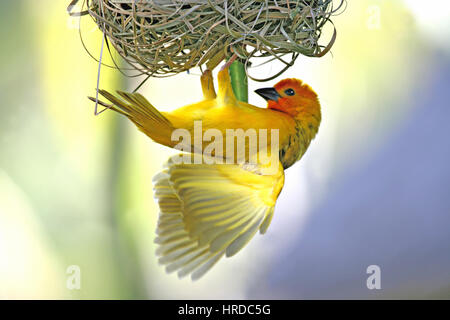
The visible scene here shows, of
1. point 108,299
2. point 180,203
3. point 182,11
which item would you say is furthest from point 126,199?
point 182,11

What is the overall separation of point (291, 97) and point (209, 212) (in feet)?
0.89

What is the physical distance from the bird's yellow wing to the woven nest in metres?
0.21

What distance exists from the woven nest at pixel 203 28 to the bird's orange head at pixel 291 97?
0.38 feet

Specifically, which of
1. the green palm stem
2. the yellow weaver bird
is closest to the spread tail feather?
the yellow weaver bird

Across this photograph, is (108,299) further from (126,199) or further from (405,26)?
(405,26)

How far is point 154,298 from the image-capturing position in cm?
159

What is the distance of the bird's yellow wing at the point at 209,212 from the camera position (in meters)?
0.98

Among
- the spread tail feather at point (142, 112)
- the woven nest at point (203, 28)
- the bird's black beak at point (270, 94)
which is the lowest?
the spread tail feather at point (142, 112)

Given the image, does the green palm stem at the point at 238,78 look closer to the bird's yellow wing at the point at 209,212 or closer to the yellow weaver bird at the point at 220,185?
the yellow weaver bird at the point at 220,185

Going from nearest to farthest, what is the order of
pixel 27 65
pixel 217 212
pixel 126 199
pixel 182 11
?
pixel 182 11 → pixel 217 212 → pixel 27 65 → pixel 126 199

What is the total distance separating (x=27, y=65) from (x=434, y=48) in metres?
1.14

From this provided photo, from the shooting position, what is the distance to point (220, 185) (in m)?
1.00

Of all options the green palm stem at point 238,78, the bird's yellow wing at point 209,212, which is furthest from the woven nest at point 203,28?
the bird's yellow wing at point 209,212

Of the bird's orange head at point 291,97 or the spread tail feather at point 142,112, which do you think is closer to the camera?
the spread tail feather at point 142,112
